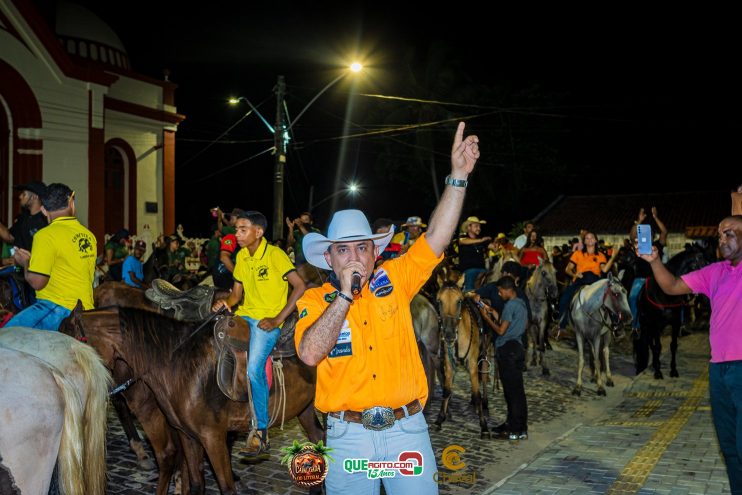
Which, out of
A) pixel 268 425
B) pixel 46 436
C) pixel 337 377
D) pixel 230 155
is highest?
pixel 230 155

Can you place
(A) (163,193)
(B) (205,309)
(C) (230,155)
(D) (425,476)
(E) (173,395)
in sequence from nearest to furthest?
1. (D) (425,476)
2. (E) (173,395)
3. (B) (205,309)
4. (A) (163,193)
5. (C) (230,155)

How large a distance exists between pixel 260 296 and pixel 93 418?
2.54 meters

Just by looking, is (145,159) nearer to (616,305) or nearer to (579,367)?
(579,367)

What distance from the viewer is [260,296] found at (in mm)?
6406

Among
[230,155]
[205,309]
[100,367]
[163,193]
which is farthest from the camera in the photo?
[230,155]

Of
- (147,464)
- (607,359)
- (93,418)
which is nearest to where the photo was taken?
(93,418)

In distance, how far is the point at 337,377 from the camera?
351 cm

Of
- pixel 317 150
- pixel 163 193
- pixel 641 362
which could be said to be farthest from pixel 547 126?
pixel 641 362

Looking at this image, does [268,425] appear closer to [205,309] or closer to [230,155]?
[205,309]

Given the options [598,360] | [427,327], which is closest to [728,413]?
[427,327]

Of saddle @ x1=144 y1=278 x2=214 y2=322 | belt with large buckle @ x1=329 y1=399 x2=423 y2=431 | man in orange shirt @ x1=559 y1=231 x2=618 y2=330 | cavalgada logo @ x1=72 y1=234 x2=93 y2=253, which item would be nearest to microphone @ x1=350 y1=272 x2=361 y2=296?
belt with large buckle @ x1=329 y1=399 x2=423 y2=431

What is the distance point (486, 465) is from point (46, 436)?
534cm

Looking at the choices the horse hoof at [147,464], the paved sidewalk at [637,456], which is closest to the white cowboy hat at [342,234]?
the paved sidewalk at [637,456]

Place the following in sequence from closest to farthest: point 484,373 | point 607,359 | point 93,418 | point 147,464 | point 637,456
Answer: point 93,418
point 147,464
point 637,456
point 484,373
point 607,359
